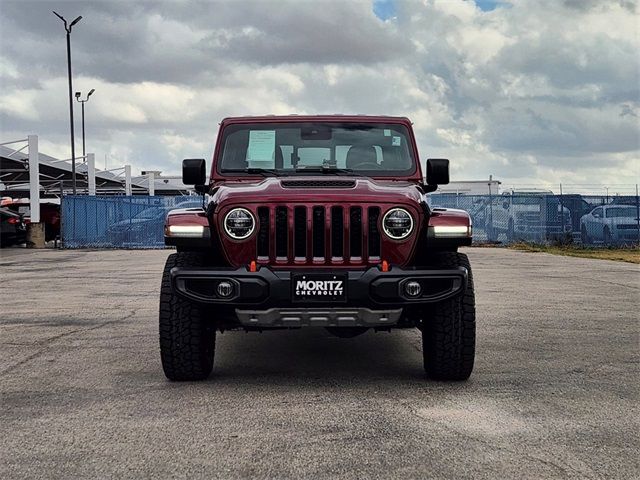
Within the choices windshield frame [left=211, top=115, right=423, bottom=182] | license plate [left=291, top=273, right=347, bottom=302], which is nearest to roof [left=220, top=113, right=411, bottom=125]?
windshield frame [left=211, top=115, right=423, bottom=182]

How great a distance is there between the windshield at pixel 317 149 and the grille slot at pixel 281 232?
142 centimetres

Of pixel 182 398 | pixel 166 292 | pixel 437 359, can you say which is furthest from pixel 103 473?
pixel 437 359

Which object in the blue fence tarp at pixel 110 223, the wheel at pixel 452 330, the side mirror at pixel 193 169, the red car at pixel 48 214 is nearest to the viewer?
the wheel at pixel 452 330

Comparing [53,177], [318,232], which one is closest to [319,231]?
[318,232]

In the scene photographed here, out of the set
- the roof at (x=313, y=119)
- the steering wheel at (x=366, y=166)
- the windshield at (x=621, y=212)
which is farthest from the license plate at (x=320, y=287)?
the windshield at (x=621, y=212)

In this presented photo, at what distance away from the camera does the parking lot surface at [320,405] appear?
12.4ft

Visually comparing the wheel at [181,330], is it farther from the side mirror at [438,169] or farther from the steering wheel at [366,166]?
the side mirror at [438,169]

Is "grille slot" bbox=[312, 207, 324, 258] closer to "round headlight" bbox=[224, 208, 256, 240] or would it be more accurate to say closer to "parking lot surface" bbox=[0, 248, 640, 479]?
"round headlight" bbox=[224, 208, 256, 240]

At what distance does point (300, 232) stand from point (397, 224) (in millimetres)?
653

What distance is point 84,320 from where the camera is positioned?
9.04 m

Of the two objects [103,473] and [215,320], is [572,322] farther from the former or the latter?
[103,473]

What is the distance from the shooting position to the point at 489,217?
29.3 metres

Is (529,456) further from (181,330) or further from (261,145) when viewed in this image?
(261,145)

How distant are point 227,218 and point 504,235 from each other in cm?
2481
